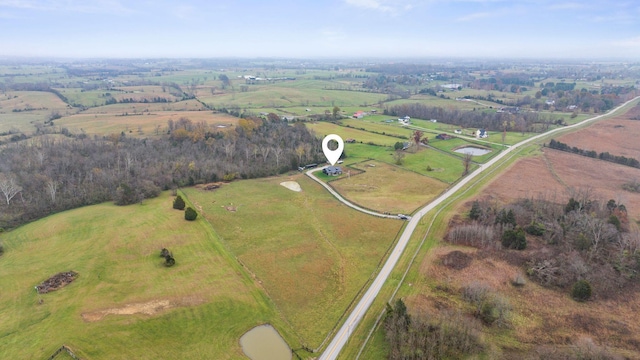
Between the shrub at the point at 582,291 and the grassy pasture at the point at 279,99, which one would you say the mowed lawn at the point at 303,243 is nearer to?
the shrub at the point at 582,291

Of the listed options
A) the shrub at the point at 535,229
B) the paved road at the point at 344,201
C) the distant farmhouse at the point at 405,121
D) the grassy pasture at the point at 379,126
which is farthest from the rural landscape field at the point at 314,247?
the distant farmhouse at the point at 405,121

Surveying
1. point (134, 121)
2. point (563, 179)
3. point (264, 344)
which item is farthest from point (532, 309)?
point (134, 121)

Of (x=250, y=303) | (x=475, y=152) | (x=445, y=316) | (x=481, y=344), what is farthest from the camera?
(x=475, y=152)

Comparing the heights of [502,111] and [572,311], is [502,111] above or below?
above

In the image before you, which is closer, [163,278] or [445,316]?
[445,316]

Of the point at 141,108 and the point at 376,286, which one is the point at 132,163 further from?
the point at 141,108

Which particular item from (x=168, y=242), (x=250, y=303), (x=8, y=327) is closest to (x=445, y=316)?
(x=250, y=303)

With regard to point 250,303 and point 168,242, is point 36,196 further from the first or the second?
point 250,303
